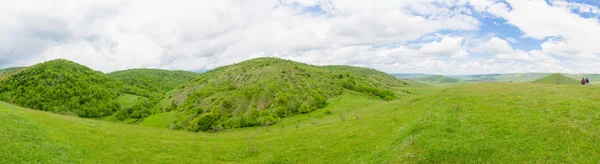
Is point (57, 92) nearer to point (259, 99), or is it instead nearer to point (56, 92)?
point (56, 92)

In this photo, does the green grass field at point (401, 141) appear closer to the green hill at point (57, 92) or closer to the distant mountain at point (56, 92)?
the green hill at point (57, 92)

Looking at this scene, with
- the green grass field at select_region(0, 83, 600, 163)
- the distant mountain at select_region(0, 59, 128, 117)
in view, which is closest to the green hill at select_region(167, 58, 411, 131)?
the distant mountain at select_region(0, 59, 128, 117)

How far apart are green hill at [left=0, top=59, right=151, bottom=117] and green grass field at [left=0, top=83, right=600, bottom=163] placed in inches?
6004

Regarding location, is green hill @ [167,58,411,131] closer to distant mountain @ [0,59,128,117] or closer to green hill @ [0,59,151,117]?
green hill @ [0,59,151,117]

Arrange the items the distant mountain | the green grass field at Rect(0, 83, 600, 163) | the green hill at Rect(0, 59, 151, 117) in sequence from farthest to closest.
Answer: the distant mountain → the green hill at Rect(0, 59, 151, 117) → the green grass field at Rect(0, 83, 600, 163)

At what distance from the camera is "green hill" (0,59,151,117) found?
157500 millimetres

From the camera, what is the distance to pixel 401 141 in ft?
85.9

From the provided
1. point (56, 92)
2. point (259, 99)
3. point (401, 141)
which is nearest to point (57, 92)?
point (56, 92)

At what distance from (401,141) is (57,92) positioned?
205 m

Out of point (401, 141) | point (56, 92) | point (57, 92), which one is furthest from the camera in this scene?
point (57, 92)

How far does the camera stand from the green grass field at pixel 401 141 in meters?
21.7

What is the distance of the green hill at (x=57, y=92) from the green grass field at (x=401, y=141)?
500 feet

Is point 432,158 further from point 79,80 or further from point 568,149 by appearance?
point 79,80

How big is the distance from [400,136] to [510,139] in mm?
8451
